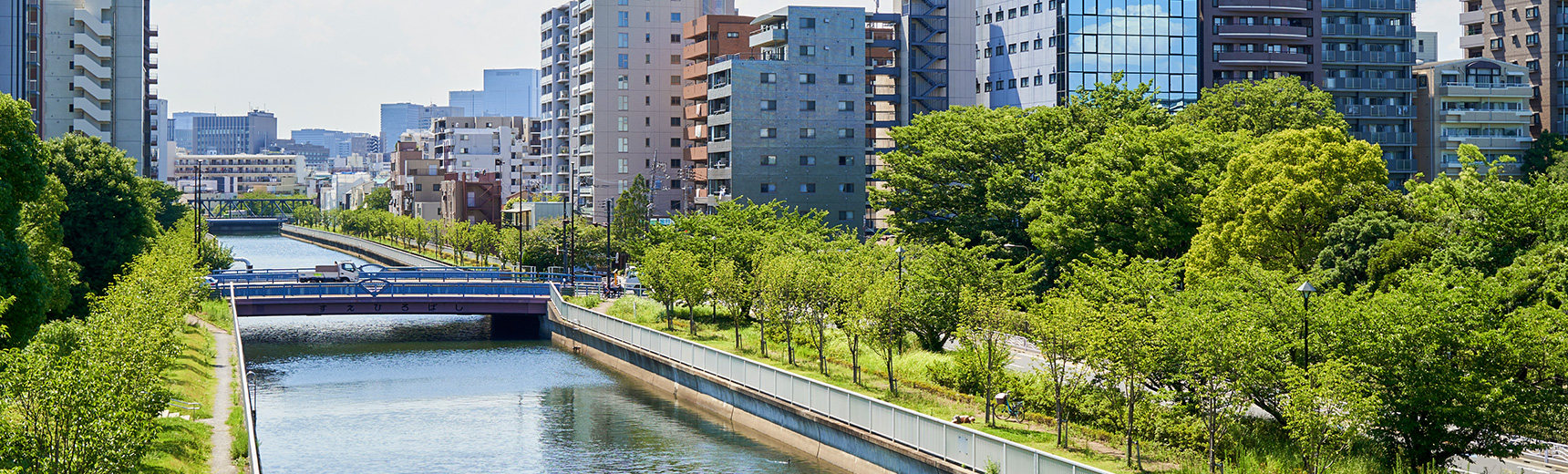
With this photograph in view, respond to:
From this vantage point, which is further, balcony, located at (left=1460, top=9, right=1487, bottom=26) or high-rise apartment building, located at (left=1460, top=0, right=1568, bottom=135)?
balcony, located at (left=1460, top=9, right=1487, bottom=26)

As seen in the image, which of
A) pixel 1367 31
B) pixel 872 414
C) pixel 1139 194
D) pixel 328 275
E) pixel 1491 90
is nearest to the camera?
pixel 872 414

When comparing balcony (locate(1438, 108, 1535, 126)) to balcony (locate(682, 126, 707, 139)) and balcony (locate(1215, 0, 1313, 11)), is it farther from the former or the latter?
balcony (locate(682, 126, 707, 139))

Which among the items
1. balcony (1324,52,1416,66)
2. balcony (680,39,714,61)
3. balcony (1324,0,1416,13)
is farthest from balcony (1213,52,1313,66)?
balcony (680,39,714,61)

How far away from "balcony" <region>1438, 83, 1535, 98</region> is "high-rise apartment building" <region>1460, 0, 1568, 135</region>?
3.57m

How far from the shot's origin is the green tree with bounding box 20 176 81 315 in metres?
41.5

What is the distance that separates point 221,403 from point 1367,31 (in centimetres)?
9191

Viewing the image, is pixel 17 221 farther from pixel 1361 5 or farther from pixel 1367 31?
pixel 1367 31

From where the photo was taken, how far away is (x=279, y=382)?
56.0 m

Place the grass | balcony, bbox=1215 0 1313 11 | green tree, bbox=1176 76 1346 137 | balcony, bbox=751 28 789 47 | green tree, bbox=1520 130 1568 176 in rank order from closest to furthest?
the grass, green tree, bbox=1176 76 1346 137, green tree, bbox=1520 130 1568 176, balcony, bbox=751 28 789 47, balcony, bbox=1215 0 1313 11

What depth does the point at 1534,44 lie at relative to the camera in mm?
109438

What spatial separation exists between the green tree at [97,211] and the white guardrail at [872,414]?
21615 mm

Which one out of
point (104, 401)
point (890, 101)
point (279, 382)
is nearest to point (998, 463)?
point (104, 401)

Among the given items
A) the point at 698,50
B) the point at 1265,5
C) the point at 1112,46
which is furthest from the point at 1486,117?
the point at 698,50

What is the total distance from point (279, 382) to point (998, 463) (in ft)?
116
